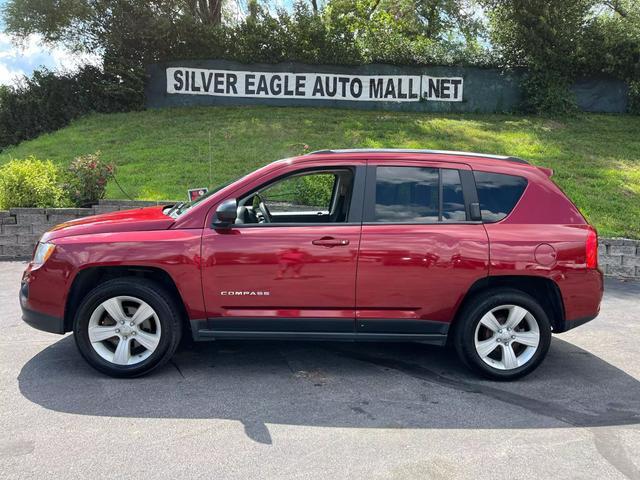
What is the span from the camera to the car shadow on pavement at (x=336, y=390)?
3.84 meters

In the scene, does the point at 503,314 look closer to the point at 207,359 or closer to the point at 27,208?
Answer: the point at 207,359

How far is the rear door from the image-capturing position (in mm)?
4316

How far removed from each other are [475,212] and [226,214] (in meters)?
1.96

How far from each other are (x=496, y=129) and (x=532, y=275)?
11.2m

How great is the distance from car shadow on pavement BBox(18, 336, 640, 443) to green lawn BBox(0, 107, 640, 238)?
531cm

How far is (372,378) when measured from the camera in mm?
4508

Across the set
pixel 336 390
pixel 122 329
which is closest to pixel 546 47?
pixel 336 390

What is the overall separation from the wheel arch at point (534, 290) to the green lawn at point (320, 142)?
4939mm

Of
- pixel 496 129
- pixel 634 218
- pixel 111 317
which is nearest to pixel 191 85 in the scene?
pixel 496 129

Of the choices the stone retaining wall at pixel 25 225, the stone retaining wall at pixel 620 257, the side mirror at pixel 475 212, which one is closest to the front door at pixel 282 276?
the side mirror at pixel 475 212

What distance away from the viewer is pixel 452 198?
14.8 ft

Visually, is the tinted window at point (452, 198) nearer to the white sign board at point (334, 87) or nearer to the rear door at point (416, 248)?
the rear door at point (416, 248)

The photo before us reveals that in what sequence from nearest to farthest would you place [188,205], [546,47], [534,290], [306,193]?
[534,290] < [188,205] < [306,193] < [546,47]

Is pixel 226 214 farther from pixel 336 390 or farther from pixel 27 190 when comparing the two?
pixel 27 190
